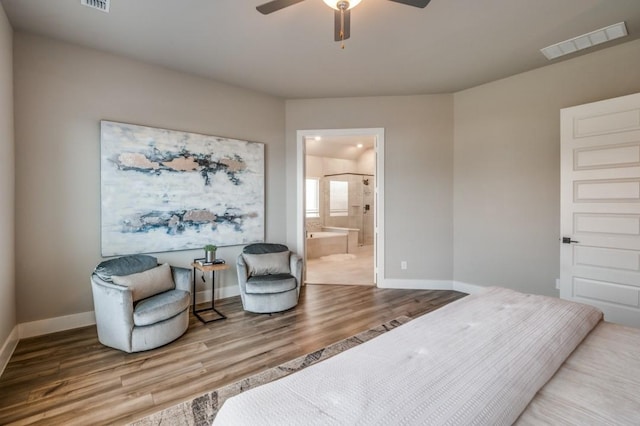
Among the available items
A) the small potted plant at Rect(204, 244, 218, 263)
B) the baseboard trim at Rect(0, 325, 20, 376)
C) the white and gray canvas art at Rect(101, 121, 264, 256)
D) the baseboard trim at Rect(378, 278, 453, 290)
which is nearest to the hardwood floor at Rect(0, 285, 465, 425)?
the baseboard trim at Rect(0, 325, 20, 376)

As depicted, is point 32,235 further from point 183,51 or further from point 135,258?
point 183,51

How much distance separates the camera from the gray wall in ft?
7.99

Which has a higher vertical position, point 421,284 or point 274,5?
point 274,5

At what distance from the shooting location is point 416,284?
4.63 meters

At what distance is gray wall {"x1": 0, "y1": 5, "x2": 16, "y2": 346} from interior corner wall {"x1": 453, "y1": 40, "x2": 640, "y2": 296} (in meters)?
5.09

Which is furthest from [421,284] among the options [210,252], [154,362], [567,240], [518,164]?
[154,362]

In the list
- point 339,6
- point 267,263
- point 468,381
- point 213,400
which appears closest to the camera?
point 468,381

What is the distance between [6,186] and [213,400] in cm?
251

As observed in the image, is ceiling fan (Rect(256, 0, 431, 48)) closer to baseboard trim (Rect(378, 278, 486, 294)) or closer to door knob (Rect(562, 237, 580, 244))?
door knob (Rect(562, 237, 580, 244))

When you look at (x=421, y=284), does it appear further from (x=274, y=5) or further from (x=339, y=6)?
(x=274, y=5)

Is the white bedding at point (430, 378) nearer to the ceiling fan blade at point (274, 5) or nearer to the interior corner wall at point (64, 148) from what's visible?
the ceiling fan blade at point (274, 5)

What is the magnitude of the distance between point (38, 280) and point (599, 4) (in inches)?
220

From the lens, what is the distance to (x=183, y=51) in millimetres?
3238

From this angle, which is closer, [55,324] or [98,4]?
[98,4]
